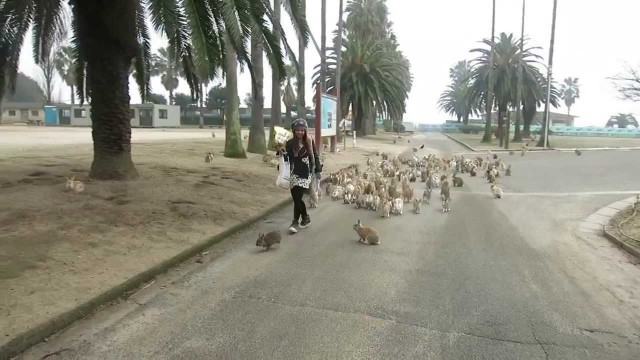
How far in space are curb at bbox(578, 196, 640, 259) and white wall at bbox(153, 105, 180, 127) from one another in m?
58.4

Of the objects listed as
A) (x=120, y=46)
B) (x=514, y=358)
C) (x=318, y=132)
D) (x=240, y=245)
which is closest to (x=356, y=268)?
(x=240, y=245)

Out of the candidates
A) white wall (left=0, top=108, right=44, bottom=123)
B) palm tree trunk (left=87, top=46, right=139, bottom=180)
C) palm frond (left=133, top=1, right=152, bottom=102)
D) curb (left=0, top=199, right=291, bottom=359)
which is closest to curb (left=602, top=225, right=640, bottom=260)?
curb (left=0, top=199, right=291, bottom=359)

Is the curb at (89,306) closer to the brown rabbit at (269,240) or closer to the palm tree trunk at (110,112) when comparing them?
the brown rabbit at (269,240)

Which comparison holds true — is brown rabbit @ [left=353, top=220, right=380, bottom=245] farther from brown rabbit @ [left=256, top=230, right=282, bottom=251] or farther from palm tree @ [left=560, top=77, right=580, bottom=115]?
palm tree @ [left=560, top=77, right=580, bottom=115]

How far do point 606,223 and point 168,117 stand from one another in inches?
2468

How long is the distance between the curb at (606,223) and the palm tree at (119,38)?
21.2 ft

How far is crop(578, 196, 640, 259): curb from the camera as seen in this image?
7715 mm

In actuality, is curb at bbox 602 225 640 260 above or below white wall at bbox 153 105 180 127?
below

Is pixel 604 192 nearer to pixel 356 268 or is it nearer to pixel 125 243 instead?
pixel 356 268

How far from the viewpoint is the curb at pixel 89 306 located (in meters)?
3.97

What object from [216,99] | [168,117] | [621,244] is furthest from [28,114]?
[621,244]

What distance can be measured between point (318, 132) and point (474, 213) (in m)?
11.0

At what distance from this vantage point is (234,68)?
1775cm

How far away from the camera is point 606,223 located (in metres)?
9.52
